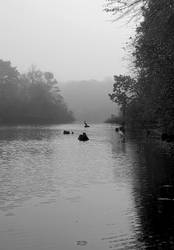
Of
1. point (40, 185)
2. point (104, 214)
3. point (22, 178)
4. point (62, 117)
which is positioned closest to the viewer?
point (104, 214)

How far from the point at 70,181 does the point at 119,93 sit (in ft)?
273

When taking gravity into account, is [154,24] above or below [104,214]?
above

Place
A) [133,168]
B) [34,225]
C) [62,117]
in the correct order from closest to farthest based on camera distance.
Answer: [34,225] < [133,168] < [62,117]

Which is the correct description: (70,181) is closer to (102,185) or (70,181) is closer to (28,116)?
(102,185)

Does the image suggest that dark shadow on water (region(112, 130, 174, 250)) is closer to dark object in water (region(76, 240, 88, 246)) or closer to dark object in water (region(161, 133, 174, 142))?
dark object in water (region(76, 240, 88, 246))

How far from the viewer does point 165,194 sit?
2056 cm

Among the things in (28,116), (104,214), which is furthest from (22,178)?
(28,116)

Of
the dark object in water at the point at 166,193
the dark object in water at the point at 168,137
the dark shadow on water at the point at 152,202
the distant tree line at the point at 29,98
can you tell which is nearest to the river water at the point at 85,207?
the dark shadow on water at the point at 152,202

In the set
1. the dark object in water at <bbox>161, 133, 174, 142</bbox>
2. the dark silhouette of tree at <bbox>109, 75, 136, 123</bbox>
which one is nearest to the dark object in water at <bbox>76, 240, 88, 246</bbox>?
the dark object in water at <bbox>161, 133, 174, 142</bbox>

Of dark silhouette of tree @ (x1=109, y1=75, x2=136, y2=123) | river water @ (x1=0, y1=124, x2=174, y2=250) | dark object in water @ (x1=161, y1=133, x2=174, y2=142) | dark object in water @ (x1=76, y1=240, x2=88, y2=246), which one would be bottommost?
dark object in water @ (x1=76, y1=240, x2=88, y2=246)

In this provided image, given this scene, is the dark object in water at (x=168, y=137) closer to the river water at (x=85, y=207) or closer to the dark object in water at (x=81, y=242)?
the river water at (x=85, y=207)

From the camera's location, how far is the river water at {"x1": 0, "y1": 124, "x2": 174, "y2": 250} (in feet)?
45.9

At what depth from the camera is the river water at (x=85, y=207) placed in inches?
551

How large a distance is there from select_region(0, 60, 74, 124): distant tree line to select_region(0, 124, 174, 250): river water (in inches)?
4740
